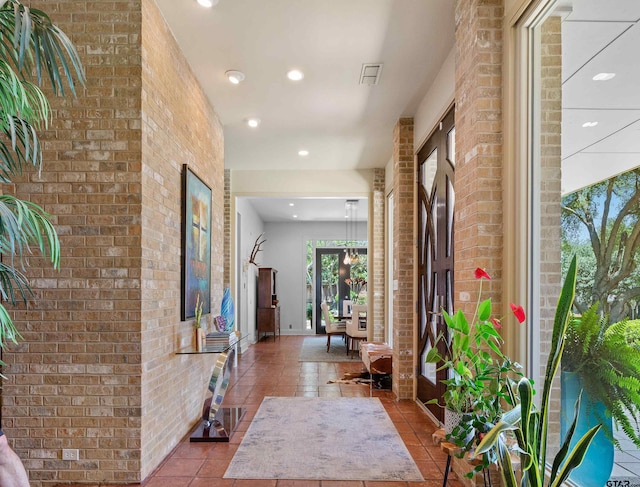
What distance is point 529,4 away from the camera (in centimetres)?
216

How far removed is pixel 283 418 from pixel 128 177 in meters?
2.51

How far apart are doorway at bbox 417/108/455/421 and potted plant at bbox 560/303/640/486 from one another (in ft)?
5.68

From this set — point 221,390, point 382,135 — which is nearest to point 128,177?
point 221,390

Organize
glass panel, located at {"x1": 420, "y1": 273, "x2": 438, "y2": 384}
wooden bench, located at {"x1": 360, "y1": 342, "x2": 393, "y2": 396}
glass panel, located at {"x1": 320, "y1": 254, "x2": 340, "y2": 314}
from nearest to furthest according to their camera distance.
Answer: glass panel, located at {"x1": 420, "y1": 273, "x2": 438, "y2": 384}, wooden bench, located at {"x1": 360, "y1": 342, "x2": 393, "y2": 396}, glass panel, located at {"x1": 320, "y1": 254, "x2": 340, "y2": 314}

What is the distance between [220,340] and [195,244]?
2.74 feet

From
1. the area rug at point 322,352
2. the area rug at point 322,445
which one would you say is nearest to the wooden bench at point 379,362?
the area rug at point 322,445

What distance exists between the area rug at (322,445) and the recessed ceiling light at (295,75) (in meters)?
2.99

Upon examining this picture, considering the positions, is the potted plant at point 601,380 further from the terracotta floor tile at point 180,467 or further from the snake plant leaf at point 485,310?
the terracotta floor tile at point 180,467

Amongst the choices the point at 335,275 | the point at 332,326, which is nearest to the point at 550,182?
the point at 332,326

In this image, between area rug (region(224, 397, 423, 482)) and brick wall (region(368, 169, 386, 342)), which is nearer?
area rug (region(224, 397, 423, 482))

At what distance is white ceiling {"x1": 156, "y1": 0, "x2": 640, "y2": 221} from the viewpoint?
163 cm

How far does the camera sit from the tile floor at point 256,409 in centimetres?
268

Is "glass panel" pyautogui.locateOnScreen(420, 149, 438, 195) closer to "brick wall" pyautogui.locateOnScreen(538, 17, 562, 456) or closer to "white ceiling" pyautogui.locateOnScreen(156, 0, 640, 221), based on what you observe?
"white ceiling" pyautogui.locateOnScreen(156, 0, 640, 221)

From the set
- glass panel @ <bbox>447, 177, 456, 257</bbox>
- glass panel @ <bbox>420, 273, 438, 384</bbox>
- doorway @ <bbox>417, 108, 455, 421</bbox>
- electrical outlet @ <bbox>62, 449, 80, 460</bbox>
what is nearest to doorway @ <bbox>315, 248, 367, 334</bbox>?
doorway @ <bbox>417, 108, 455, 421</bbox>
